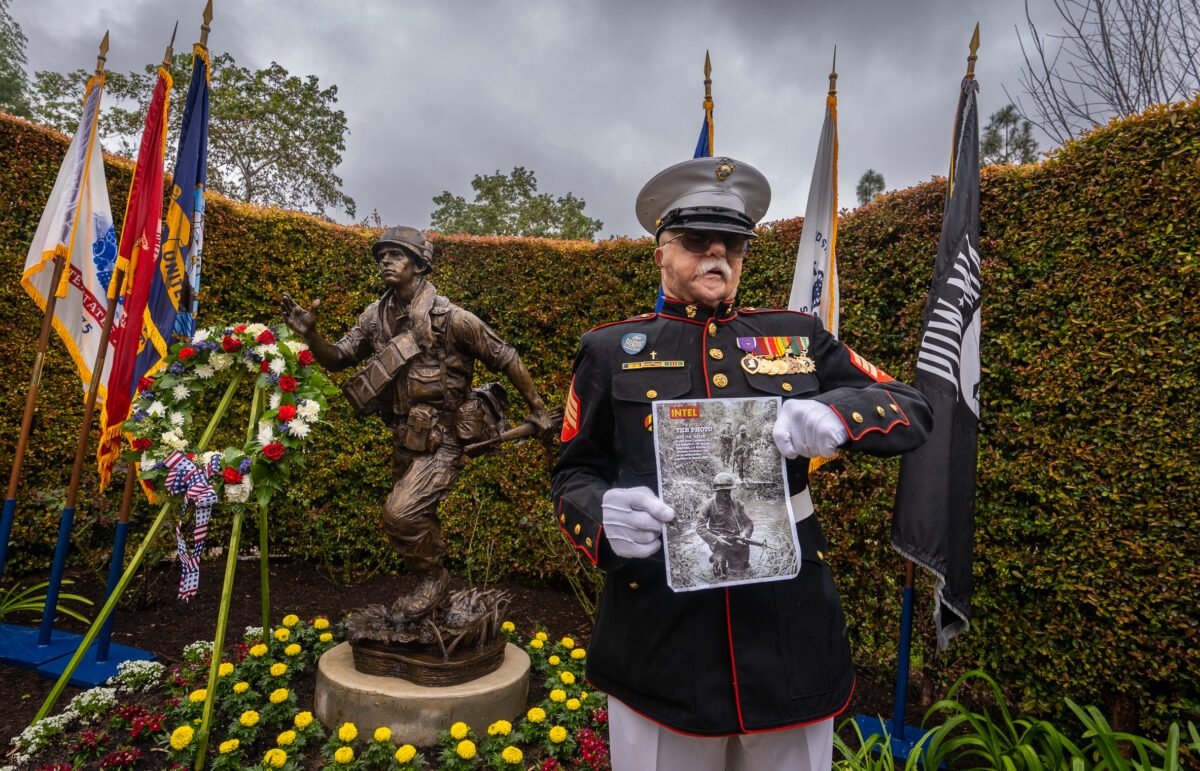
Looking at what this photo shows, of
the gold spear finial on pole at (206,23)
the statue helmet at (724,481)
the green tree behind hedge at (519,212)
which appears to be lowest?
the statue helmet at (724,481)

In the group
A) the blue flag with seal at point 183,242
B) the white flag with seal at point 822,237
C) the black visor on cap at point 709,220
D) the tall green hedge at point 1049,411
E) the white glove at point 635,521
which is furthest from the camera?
the blue flag with seal at point 183,242

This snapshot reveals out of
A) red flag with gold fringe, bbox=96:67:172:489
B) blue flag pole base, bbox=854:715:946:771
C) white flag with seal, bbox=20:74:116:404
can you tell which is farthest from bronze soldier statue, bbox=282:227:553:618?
blue flag pole base, bbox=854:715:946:771

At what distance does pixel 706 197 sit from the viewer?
166 centimetres

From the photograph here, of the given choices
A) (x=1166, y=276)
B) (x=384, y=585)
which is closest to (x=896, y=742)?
(x=1166, y=276)

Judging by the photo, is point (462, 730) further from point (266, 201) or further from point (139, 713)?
point (266, 201)

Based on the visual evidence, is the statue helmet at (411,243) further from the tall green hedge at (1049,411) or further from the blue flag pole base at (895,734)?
the blue flag pole base at (895,734)

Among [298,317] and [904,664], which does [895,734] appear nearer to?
[904,664]

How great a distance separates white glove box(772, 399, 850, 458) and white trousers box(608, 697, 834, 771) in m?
0.72

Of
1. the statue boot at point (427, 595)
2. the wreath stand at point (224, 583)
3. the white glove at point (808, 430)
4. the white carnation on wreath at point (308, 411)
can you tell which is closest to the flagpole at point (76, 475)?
the wreath stand at point (224, 583)

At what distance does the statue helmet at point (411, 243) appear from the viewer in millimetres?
3377

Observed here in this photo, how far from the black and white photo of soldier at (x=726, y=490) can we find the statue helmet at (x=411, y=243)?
2.49 metres

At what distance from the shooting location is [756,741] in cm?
147

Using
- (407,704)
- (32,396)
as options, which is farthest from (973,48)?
(32,396)

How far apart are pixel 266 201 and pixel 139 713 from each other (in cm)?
1570
